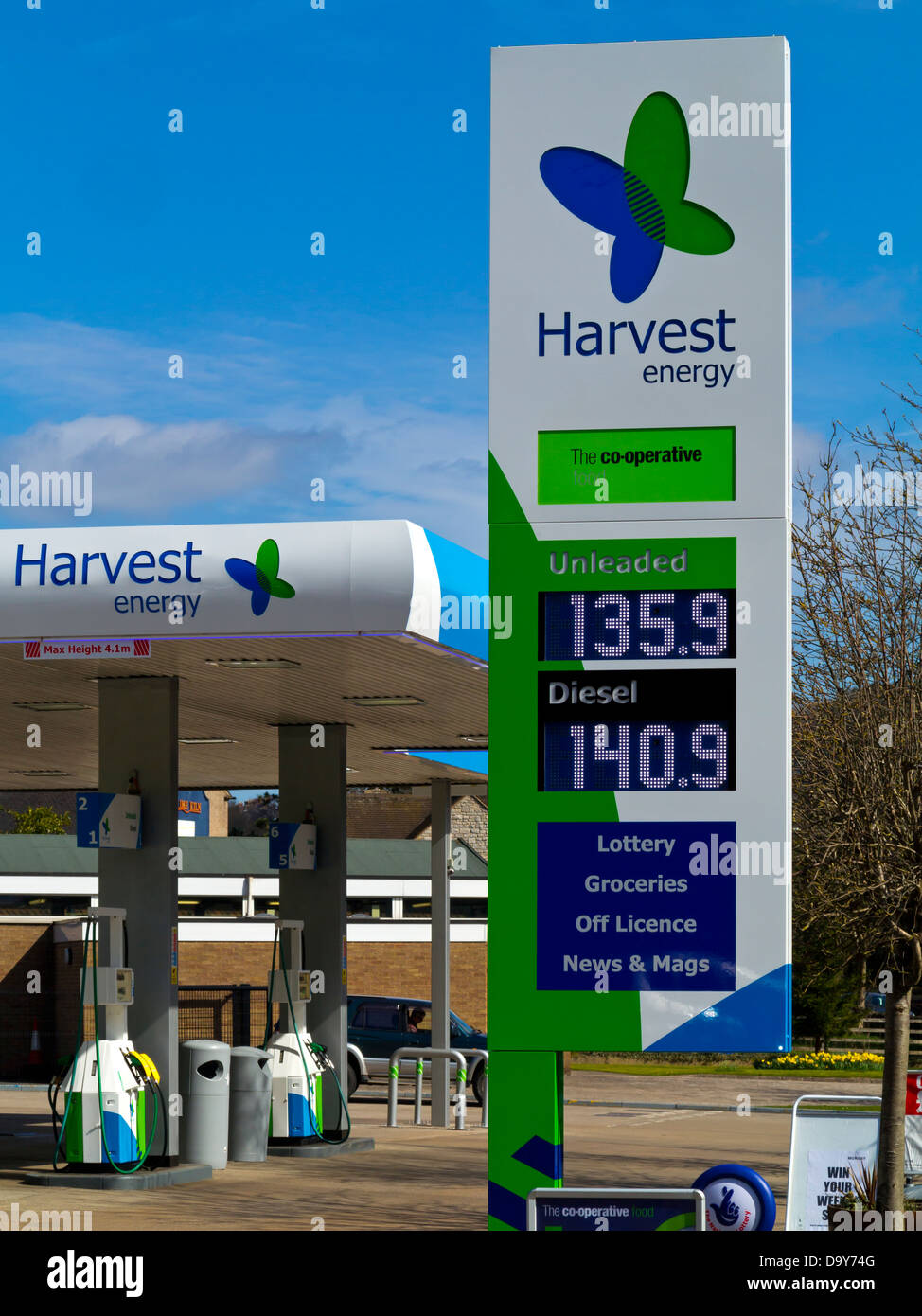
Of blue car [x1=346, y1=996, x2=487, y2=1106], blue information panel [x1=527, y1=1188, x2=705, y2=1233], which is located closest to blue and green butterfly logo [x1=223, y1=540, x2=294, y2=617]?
blue information panel [x1=527, y1=1188, x2=705, y2=1233]

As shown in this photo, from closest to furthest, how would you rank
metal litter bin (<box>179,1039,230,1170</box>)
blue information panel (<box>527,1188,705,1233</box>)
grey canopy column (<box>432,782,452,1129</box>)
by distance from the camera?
blue information panel (<box>527,1188,705,1233</box>), metal litter bin (<box>179,1039,230,1170</box>), grey canopy column (<box>432,782,452,1129</box>)

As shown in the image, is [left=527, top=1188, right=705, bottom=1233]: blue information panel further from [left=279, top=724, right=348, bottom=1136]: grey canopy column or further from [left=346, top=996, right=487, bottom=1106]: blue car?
[left=346, top=996, right=487, bottom=1106]: blue car

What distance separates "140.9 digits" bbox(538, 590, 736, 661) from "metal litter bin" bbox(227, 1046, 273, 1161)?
10.7 metres

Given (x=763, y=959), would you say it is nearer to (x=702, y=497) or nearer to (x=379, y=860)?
(x=702, y=497)

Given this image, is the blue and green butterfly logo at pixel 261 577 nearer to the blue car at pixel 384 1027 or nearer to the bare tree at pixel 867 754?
the bare tree at pixel 867 754

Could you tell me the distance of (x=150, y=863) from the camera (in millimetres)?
15500

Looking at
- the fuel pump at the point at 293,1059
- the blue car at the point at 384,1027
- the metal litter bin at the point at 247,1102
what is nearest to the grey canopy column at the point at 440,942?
the fuel pump at the point at 293,1059

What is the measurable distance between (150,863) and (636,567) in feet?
30.3

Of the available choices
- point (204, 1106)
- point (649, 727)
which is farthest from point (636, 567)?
point (204, 1106)

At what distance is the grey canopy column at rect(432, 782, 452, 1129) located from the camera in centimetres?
2267

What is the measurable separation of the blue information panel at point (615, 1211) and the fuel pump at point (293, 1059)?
11149 mm

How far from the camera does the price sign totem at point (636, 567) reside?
7.06 m
